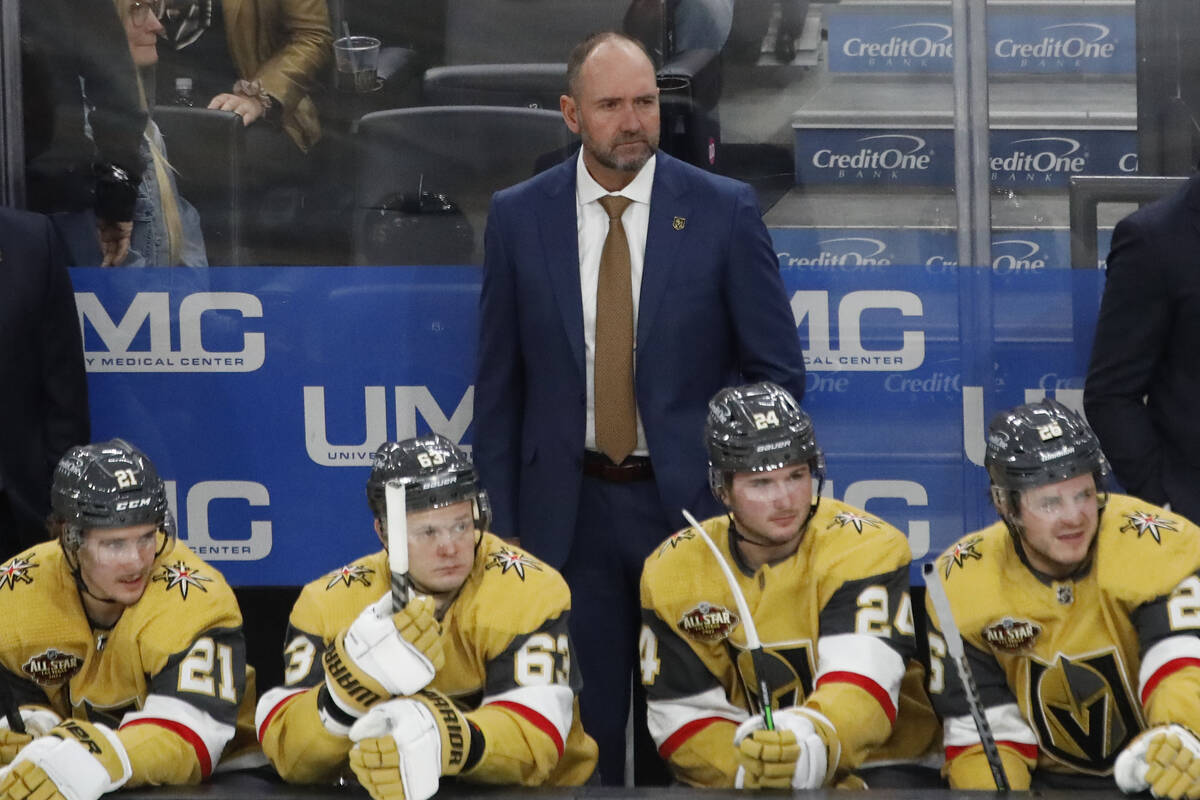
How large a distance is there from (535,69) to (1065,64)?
130 cm

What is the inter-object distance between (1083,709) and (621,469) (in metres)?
1.16

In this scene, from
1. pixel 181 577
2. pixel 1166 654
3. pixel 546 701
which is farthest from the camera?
pixel 181 577

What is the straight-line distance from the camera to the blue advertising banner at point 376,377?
4.38 metres

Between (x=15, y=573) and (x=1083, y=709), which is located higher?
(x=15, y=573)

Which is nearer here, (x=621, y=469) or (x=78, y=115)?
→ (x=621, y=469)

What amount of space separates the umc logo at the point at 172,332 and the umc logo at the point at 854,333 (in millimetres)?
1418

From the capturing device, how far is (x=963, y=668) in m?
2.83

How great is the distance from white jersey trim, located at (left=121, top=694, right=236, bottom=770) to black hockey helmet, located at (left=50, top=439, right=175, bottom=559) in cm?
36

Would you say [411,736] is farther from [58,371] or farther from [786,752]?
[58,371]

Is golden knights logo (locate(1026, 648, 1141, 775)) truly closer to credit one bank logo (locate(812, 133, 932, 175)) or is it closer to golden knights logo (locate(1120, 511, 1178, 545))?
golden knights logo (locate(1120, 511, 1178, 545))

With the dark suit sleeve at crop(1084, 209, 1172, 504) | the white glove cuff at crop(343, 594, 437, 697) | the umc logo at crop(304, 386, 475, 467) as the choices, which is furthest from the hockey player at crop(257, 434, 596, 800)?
the dark suit sleeve at crop(1084, 209, 1172, 504)

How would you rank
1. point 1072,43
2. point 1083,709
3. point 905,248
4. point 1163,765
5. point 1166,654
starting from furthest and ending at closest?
point 905,248 < point 1072,43 < point 1083,709 < point 1166,654 < point 1163,765

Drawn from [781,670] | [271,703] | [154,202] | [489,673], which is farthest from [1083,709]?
[154,202]

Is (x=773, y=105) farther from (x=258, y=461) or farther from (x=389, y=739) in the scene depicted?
(x=389, y=739)
